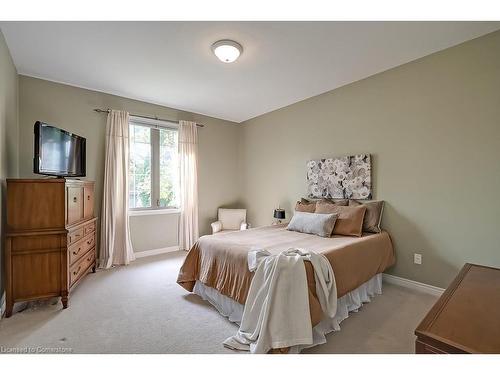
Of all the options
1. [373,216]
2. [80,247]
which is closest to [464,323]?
[373,216]

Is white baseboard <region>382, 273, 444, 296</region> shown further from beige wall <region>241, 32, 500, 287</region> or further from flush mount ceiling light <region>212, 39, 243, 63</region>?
flush mount ceiling light <region>212, 39, 243, 63</region>

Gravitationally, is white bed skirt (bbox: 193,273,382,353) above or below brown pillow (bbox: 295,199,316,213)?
below

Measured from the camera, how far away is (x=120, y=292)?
2682mm

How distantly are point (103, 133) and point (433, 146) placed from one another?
441 cm

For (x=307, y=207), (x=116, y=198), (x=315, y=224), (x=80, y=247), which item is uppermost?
(x=116, y=198)

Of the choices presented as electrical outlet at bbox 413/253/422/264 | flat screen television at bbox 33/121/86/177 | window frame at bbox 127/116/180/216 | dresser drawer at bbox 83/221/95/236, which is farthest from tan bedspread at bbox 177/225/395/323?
window frame at bbox 127/116/180/216

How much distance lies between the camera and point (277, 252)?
2.15 meters

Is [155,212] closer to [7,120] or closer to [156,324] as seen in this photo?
[7,120]


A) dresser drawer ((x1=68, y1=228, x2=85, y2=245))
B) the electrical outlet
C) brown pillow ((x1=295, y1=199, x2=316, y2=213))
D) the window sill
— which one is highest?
brown pillow ((x1=295, y1=199, x2=316, y2=213))

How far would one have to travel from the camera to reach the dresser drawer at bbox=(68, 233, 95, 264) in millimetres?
2491

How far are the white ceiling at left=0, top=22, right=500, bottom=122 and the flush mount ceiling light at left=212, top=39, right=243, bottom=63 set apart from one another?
5cm

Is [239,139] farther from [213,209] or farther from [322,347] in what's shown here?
[322,347]
